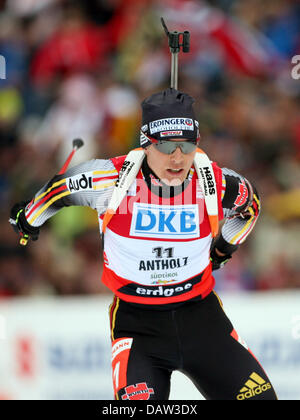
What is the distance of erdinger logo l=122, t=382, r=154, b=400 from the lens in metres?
4.12

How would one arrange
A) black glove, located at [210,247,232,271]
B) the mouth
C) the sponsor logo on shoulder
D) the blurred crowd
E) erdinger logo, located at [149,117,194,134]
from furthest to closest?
1. the blurred crowd
2. black glove, located at [210,247,232,271]
3. the sponsor logo on shoulder
4. the mouth
5. erdinger logo, located at [149,117,194,134]

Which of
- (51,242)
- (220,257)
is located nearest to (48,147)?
(51,242)

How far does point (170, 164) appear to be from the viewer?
4102 millimetres

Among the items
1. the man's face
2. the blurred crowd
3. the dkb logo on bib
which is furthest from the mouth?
the blurred crowd

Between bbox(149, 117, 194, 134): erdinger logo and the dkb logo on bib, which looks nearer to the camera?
bbox(149, 117, 194, 134): erdinger logo

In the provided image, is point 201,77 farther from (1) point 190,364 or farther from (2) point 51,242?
(1) point 190,364

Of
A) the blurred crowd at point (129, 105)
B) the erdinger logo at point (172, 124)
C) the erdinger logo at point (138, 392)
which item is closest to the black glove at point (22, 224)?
the erdinger logo at point (172, 124)

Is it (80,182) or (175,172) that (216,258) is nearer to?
(175,172)

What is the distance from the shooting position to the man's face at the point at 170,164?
4078 millimetres

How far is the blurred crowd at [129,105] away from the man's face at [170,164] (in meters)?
2.87

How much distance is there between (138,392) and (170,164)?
4.32 ft

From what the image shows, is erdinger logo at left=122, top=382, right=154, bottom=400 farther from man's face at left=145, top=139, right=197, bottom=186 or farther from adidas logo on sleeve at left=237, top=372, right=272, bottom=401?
man's face at left=145, top=139, right=197, bottom=186

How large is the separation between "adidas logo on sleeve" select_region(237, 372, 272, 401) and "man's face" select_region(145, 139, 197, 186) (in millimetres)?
1257

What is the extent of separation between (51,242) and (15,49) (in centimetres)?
275
